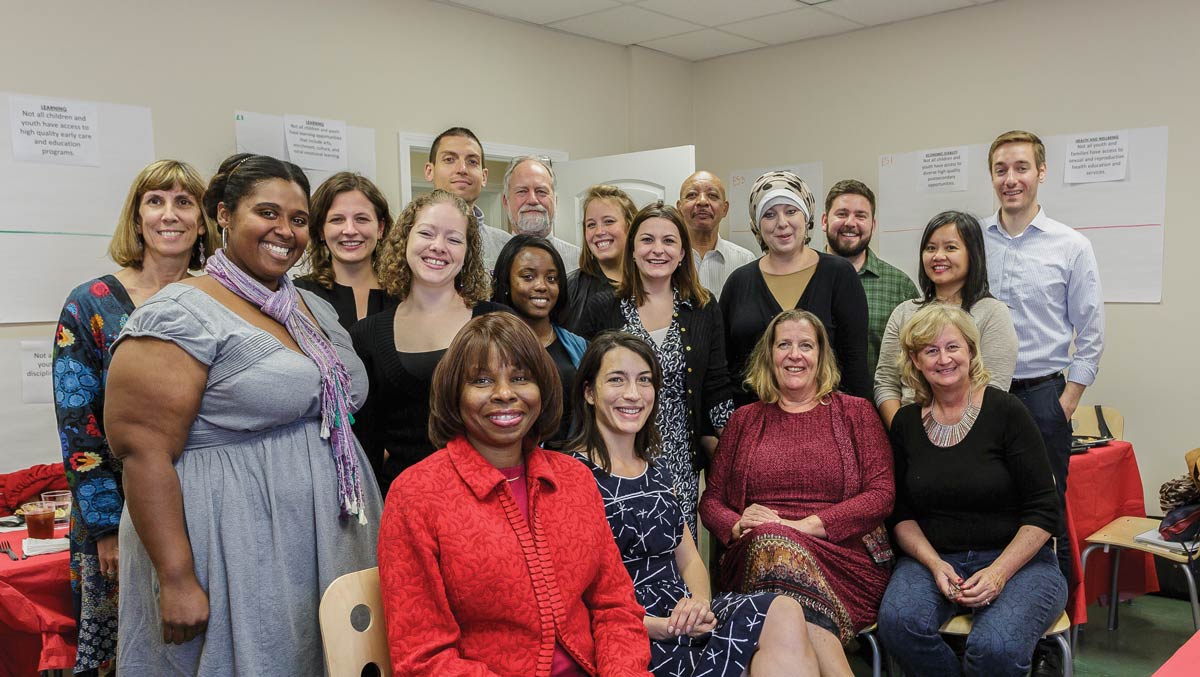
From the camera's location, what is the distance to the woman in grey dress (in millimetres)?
1441

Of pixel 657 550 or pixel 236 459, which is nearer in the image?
pixel 236 459

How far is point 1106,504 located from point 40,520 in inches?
160

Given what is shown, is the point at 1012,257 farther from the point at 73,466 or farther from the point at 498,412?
the point at 73,466

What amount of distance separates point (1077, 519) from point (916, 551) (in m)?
1.45

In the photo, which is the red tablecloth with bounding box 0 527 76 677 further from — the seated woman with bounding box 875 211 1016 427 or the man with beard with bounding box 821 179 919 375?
the man with beard with bounding box 821 179 919 375

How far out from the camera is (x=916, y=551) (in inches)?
103

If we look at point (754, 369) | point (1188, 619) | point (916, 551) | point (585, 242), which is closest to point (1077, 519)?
point (1188, 619)

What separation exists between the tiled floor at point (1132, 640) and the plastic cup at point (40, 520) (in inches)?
99.2

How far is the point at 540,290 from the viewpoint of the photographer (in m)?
2.54

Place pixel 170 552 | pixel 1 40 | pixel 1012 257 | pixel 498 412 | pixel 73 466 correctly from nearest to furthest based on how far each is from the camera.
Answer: pixel 170 552, pixel 498 412, pixel 73 466, pixel 1 40, pixel 1012 257

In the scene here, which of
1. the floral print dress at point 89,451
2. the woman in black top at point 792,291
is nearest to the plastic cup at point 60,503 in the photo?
the floral print dress at point 89,451

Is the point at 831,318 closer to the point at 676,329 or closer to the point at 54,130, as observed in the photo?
the point at 676,329

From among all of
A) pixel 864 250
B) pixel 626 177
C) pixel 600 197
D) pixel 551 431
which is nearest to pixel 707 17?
pixel 626 177

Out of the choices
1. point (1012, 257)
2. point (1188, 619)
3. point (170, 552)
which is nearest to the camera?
point (170, 552)
